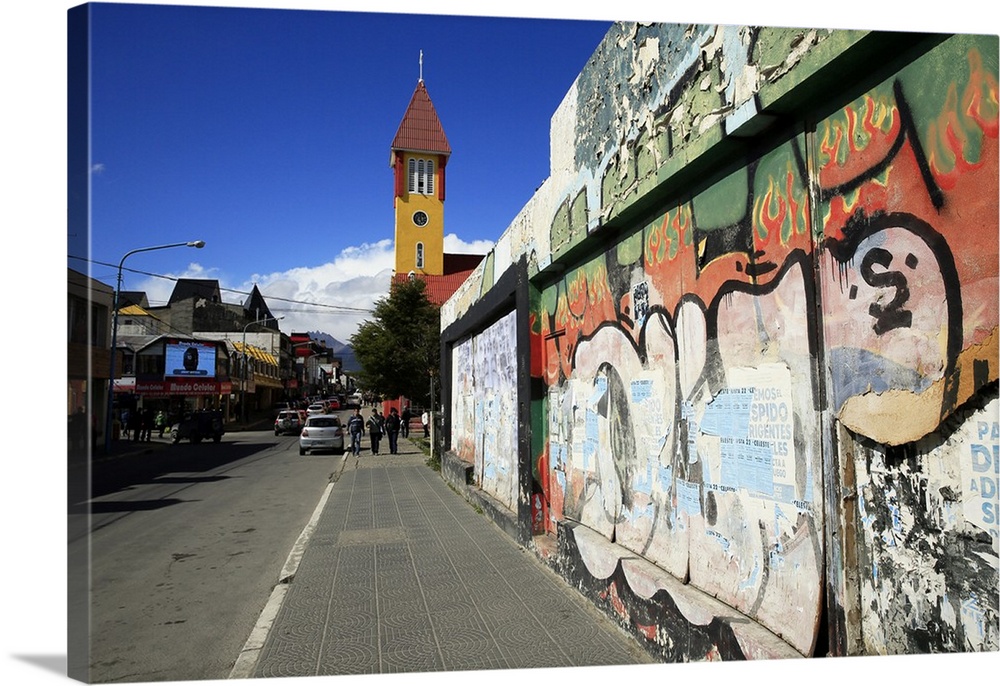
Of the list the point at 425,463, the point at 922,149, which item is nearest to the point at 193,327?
the point at 425,463

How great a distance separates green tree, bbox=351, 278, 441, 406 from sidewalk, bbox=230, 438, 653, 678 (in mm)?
18588

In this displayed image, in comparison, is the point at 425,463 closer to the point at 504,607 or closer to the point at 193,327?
the point at 504,607

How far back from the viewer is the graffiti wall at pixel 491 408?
9.93 meters

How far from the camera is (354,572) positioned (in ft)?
23.2

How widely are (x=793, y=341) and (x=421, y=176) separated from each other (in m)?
46.4

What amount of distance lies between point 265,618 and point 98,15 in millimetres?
4439

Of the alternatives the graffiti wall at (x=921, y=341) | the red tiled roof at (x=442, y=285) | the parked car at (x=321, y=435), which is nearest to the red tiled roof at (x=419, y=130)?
the red tiled roof at (x=442, y=285)

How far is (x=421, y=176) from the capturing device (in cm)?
4791

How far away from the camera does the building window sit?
47594mm

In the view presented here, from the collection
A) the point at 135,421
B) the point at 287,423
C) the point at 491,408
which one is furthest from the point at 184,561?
the point at 287,423

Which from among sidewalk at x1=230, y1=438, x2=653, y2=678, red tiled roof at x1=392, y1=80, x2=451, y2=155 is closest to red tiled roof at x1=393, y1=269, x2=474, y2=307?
red tiled roof at x1=392, y1=80, x2=451, y2=155

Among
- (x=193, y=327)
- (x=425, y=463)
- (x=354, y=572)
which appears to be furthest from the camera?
(x=193, y=327)

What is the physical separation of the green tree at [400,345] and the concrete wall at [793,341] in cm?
2254

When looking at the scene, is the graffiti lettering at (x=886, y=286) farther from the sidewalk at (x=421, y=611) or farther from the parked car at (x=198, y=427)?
Answer: the parked car at (x=198, y=427)
